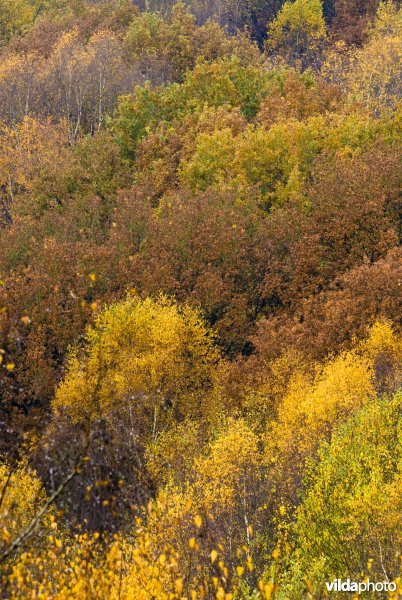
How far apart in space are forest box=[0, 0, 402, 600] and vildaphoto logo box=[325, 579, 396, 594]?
0.53 ft

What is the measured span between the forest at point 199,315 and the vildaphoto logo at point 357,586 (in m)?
0.16

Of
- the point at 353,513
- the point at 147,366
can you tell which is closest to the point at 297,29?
the point at 147,366

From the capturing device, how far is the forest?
25.4m

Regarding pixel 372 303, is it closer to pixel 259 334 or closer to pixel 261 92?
pixel 259 334

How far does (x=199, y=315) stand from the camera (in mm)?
58906

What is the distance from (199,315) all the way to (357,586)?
37836mm

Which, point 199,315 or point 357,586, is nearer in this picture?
point 357,586

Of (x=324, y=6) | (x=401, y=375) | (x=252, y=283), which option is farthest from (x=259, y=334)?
(x=324, y=6)

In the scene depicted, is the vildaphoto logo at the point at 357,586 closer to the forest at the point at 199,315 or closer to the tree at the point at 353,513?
the forest at the point at 199,315

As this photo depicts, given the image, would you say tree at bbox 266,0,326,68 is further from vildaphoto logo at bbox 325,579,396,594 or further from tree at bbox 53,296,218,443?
vildaphoto logo at bbox 325,579,396,594

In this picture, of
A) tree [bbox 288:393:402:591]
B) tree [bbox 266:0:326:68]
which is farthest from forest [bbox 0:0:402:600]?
tree [bbox 266:0:326:68]

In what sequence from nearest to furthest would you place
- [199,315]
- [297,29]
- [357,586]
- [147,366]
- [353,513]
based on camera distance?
[357,586] → [353,513] → [147,366] → [199,315] → [297,29]

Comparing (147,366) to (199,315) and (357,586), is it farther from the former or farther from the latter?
(357,586)

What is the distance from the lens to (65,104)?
301 ft
